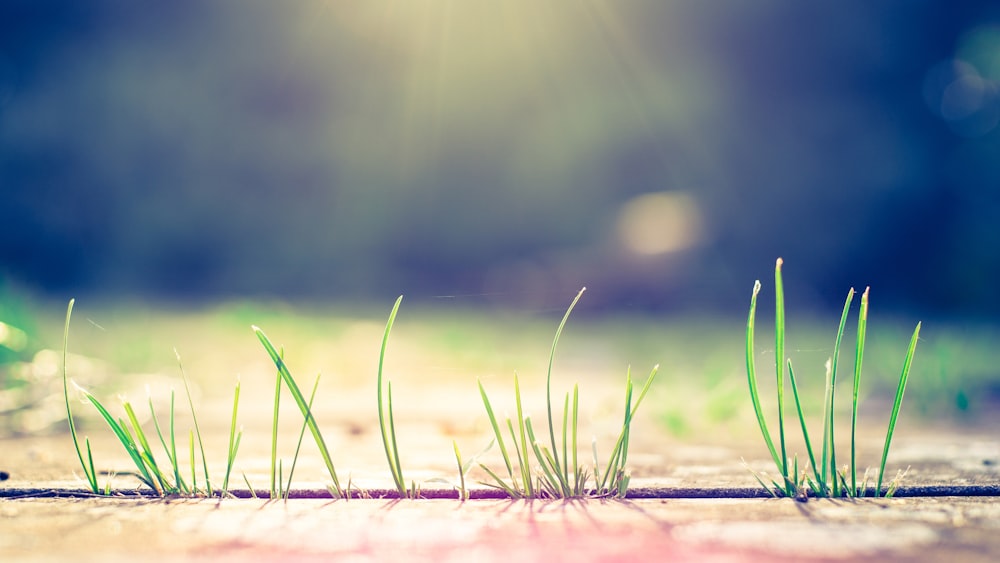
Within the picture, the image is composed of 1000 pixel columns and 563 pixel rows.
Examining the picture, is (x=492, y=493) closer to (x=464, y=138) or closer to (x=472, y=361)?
(x=472, y=361)

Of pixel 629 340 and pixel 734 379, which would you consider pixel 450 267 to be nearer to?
pixel 629 340

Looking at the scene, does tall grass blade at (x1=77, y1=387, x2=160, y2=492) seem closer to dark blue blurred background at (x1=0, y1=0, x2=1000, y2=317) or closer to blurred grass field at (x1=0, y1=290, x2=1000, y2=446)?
blurred grass field at (x1=0, y1=290, x2=1000, y2=446)

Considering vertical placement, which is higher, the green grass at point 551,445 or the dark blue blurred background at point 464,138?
the dark blue blurred background at point 464,138

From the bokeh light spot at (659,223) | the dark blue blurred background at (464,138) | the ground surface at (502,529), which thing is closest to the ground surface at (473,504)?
the ground surface at (502,529)

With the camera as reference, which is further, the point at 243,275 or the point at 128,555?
the point at 243,275

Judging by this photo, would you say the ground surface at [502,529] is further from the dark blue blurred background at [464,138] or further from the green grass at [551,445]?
the dark blue blurred background at [464,138]

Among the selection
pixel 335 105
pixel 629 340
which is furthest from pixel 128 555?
pixel 335 105

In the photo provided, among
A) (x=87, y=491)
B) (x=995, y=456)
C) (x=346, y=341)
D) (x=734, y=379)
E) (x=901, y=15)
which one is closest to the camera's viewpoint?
(x=87, y=491)
